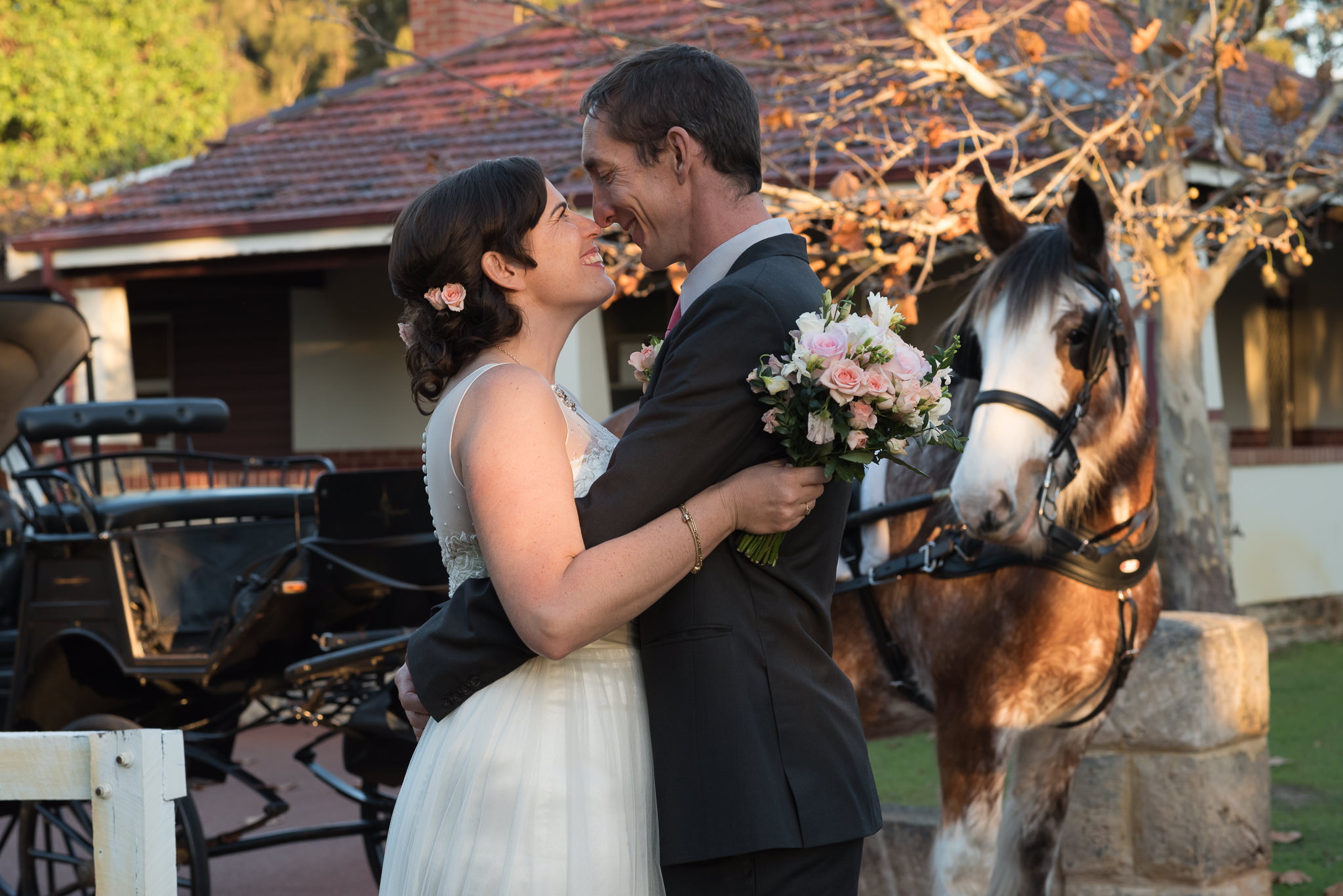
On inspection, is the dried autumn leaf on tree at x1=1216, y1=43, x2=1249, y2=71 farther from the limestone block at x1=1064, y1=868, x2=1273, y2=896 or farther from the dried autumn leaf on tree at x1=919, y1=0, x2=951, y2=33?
the limestone block at x1=1064, y1=868, x2=1273, y2=896

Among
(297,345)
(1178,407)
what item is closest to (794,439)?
(1178,407)

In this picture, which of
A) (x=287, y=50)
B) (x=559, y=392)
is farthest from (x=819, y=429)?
(x=287, y=50)

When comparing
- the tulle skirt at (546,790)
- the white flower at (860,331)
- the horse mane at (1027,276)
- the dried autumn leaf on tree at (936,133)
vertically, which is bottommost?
the tulle skirt at (546,790)

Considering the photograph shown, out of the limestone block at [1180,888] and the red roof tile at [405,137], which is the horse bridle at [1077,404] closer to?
the limestone block at [1180,888]

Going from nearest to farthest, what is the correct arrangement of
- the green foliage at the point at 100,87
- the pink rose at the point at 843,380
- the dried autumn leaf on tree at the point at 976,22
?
the pink rose at the point at 843,380, the dried autumn leaf on tree at the point at 976,22, the green foliage at the point at 100,87

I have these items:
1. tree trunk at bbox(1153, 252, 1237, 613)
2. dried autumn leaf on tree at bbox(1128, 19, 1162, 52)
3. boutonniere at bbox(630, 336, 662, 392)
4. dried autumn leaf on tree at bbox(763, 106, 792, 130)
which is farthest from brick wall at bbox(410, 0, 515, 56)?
boutonniere at bbox(630, 336, 662, 392)

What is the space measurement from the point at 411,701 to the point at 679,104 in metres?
1.12

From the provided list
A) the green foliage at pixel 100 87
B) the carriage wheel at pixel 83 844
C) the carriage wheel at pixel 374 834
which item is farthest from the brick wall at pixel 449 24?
the carriage wheel at pixel 83 844

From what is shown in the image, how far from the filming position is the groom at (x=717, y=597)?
78.5 inches

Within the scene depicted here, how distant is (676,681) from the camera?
6.79 ft

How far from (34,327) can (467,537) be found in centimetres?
452

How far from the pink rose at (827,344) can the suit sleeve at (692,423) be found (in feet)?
0.37

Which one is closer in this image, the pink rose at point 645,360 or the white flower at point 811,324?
the white flower at point 811,324

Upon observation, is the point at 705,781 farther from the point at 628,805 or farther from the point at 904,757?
the point at 904,757
